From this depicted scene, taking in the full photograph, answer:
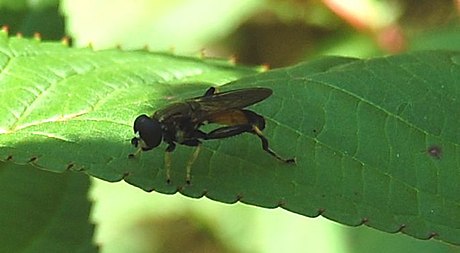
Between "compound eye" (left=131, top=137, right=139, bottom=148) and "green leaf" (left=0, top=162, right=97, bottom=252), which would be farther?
"green leaf" (left=0, top=162, right=97, bottom=252)

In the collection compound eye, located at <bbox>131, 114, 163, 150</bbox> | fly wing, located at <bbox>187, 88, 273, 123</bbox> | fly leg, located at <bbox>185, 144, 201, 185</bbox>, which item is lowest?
fly leg, located at <bbox>185, 144, 201, 185</bbox>

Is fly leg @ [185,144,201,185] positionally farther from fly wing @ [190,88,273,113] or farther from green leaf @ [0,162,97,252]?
green leaf @ [0,162,97,252]

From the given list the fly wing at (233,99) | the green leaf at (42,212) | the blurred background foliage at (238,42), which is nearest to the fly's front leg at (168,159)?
the fly wing at (233,99)

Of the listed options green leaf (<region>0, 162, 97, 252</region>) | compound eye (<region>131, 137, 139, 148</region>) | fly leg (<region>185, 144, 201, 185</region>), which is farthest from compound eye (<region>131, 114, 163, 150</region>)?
green leaf (<region>0, 162, 97, 252</region>)

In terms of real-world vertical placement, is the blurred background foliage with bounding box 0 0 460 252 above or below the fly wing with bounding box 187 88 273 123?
above

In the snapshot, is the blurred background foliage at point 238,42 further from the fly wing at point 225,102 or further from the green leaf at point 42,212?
the fly wing at point 225,102

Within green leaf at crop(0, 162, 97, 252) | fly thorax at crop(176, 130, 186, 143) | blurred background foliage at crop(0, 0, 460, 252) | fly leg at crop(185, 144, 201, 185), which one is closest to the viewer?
fly leg at crop(185, 144, 201, 185)
